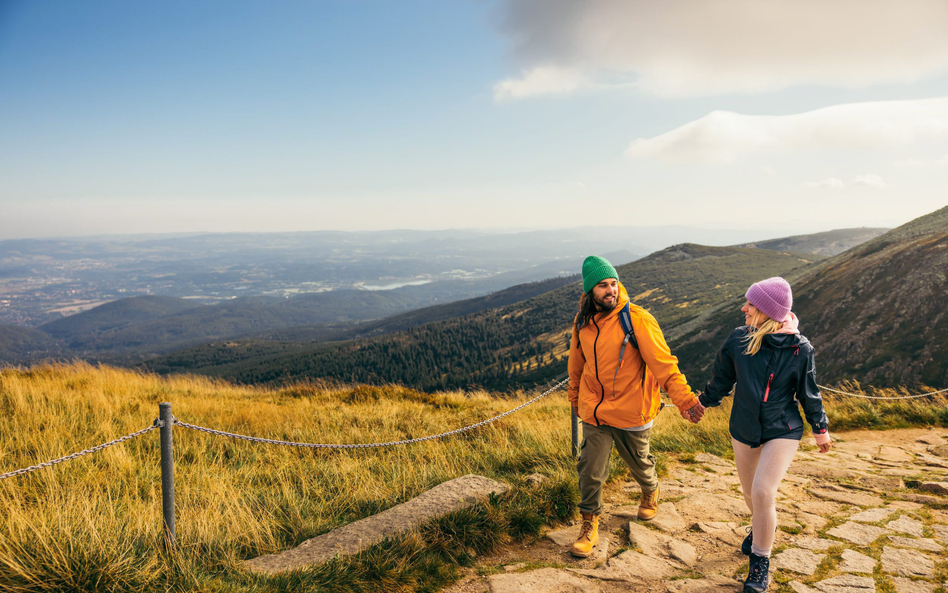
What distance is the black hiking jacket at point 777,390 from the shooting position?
2945mm

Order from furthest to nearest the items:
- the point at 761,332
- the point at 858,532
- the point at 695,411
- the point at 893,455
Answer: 1. the point at 893,455
2. the point at 858,532
3. the point at 695,411
4. the point at 761,332

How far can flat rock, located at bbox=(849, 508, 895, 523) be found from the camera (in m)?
3.88

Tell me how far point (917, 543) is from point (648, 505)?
1.92 meters

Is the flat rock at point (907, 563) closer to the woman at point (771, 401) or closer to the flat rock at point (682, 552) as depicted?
the woman at point (771, 401)

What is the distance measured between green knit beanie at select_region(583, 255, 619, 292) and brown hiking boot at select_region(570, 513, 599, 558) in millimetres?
1788

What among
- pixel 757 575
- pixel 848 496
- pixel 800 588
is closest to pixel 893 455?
pixel 848 496

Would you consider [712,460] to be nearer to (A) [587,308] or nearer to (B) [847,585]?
(B) [847,585]

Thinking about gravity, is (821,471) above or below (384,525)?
below

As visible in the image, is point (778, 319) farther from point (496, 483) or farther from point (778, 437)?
point (496, 483)

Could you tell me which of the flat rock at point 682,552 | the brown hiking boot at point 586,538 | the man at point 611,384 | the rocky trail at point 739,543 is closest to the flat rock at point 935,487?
the rocky trail at point 739,543

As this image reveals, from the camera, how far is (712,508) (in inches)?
166

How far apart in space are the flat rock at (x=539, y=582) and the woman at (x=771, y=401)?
1.08m

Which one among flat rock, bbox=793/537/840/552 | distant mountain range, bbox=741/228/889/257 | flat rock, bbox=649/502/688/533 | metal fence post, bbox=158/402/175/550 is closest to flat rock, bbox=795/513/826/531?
flat rock, bbox=793/537/840/552

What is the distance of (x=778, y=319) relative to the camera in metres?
2.96
